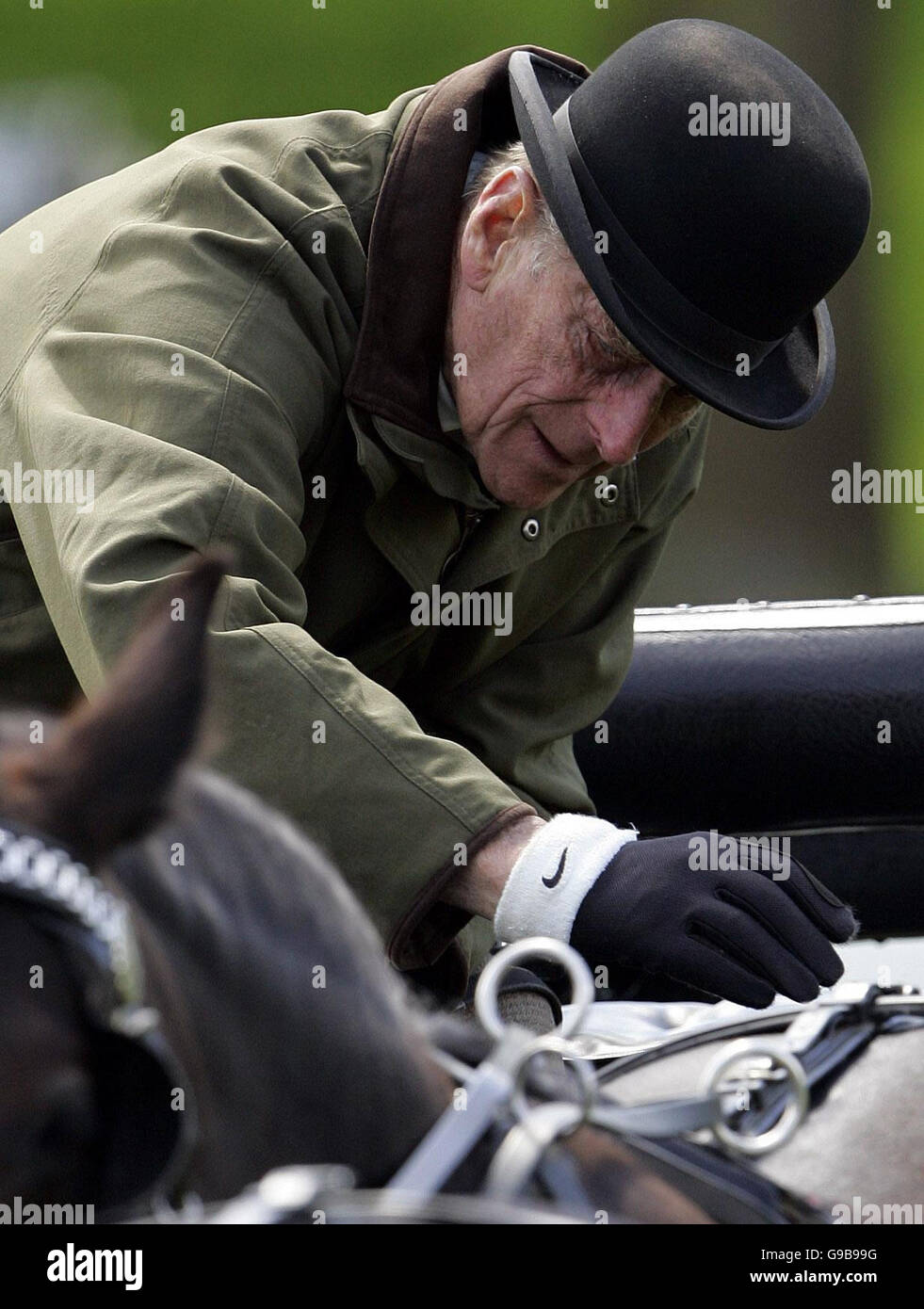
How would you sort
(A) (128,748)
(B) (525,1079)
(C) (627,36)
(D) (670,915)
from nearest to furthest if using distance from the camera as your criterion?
1. (A) (128,748)
2. (B) (525,1079)
3. (D) (670,915)
4. (C) (627,36)

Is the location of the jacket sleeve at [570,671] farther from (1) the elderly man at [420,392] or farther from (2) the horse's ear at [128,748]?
(2) the horse's ear at [128,748]

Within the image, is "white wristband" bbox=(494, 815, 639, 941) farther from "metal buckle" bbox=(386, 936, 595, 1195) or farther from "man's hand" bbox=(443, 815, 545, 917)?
"metal buckle" bbox=(386, 936, 595, 1195)

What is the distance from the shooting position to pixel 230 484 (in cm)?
119

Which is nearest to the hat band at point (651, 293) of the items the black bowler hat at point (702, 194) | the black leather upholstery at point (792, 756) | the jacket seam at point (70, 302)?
the black bowler hat at point (702, 194)

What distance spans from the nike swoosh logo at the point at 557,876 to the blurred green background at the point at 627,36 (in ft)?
12.6

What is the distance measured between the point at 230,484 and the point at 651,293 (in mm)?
374

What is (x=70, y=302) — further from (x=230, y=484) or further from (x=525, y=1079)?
(x=525, y=1079)

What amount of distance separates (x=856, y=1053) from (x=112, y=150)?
4304 mm

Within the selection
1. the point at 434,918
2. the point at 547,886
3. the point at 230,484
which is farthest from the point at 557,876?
the point at 230,484

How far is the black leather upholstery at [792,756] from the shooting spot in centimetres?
212

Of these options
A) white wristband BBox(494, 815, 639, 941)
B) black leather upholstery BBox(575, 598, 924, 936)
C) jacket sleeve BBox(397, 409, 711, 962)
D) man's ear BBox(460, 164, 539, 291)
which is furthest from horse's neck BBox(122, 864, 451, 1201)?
black leather upholstery BBox(575, 598, 924, 936)

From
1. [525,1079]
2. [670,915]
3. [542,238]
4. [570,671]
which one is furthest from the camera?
[570,671]
